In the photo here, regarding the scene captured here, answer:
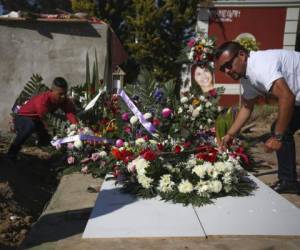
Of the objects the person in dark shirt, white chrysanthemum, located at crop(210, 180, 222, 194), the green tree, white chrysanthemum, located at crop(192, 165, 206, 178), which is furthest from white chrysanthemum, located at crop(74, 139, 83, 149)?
the green tree

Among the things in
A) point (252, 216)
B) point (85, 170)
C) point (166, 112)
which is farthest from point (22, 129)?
point (252, 216)

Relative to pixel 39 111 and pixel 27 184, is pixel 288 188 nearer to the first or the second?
pixel 27 184

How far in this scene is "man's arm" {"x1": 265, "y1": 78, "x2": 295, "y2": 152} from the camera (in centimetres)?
317

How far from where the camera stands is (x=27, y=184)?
4672 mm

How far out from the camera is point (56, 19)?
7.47 meters

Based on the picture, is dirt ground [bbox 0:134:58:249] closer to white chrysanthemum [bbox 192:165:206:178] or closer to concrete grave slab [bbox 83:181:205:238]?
concrete grave slab [bbox 83:181:205:238]

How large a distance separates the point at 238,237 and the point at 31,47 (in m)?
5.87

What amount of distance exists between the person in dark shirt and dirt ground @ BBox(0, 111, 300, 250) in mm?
281

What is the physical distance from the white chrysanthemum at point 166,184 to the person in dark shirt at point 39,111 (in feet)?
6.96

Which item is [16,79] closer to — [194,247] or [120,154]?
[120,154]

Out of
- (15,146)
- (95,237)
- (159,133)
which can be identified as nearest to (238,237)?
(95,237)

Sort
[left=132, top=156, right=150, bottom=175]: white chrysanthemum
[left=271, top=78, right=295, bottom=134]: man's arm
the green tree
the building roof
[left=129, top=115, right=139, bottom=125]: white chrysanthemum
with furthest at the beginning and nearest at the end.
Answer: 1. the green tree
2. the building roof
3. [left=129, top=115, right=139, bottom=125]: white chrysanthemum
4. [left=132, top=156, right=150, bottom=175]: white chrysanthemum
5. [left=271, top=78, right=295, bottom=134]: man's arm

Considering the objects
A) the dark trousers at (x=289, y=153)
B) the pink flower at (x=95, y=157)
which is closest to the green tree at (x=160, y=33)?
the pink flower at (x=95, y=157)

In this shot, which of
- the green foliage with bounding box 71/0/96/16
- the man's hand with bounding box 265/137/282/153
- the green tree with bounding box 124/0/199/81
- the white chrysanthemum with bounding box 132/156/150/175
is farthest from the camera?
the green foliage with bounding box 71/0/96/16
